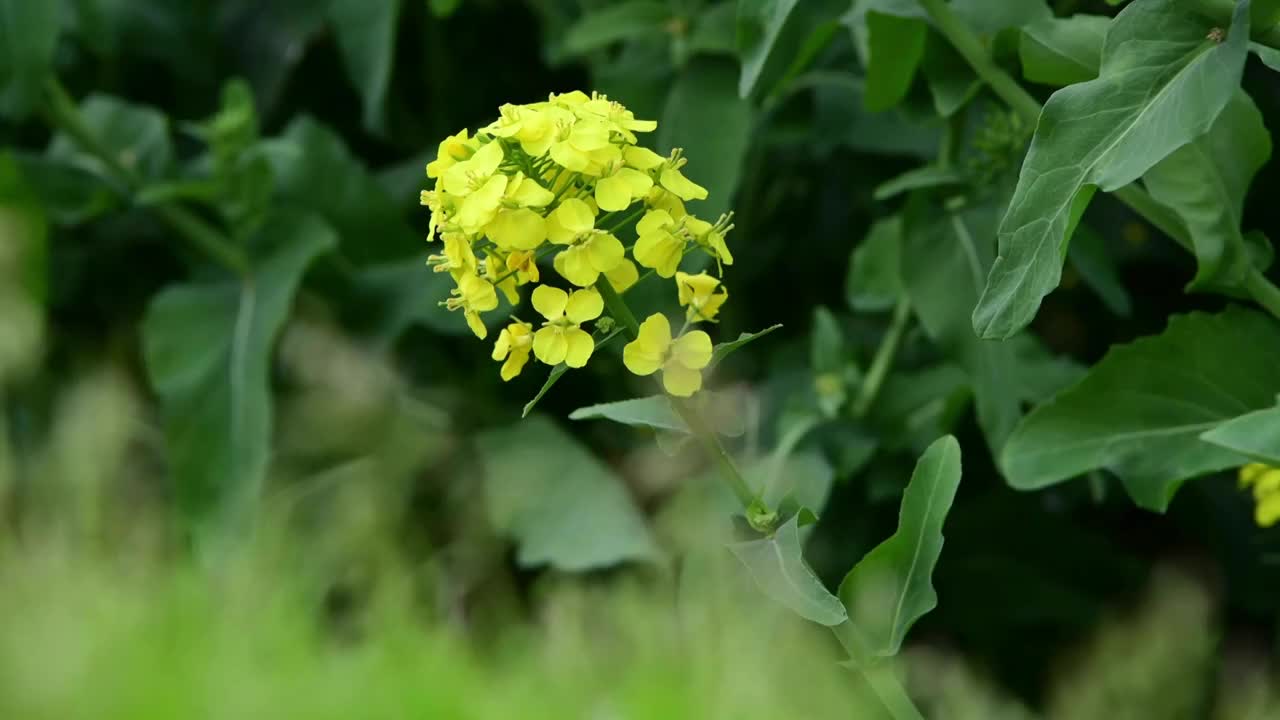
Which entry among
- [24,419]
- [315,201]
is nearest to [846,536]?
[315,201]

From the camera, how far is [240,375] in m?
1.33

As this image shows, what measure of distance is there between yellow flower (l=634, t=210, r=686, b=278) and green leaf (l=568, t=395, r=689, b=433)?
0.06 m

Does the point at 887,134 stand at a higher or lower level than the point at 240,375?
higher

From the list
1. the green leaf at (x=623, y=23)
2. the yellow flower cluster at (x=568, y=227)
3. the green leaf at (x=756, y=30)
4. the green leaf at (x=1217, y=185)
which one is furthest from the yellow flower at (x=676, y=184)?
the green leaf at (x=623, y=23)

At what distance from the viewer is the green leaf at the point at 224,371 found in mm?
1299

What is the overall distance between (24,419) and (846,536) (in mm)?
943

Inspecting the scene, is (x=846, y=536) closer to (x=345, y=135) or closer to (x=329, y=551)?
(x=329, y=551)

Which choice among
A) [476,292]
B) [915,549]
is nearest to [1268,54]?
[915,549]

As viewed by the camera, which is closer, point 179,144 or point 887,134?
point 887,134

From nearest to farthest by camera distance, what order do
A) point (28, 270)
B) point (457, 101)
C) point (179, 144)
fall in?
point (28, 270), point (457, 101), point (179, 144)

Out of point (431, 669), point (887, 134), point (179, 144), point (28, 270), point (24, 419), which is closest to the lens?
point (431, 669)

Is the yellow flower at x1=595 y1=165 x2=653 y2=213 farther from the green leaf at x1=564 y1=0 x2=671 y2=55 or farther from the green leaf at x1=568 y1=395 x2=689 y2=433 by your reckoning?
the green leaf at x1=564 y1=0 x2=671 y2=55

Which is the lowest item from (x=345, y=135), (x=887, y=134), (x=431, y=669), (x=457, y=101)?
(x=345, y=135)

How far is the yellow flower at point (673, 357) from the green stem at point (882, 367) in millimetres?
608
